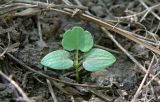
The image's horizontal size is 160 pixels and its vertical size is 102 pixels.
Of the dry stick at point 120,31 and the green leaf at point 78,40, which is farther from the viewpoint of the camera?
the dry stick at point 120,31

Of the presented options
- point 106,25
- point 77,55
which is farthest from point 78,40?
point 106,25

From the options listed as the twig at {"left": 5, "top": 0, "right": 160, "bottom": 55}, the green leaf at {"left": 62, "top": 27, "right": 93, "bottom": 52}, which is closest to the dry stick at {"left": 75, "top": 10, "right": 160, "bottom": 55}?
the twig at {"left": 5, "top": 0, "right": 160, "bottom": 55}

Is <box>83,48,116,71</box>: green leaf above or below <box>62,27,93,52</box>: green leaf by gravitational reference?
below

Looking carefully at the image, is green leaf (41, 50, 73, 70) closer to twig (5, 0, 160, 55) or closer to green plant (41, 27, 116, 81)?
green plant (41, 27, 116, 81)

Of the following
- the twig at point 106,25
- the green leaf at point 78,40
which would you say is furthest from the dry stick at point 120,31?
the green leaf at point 78,40

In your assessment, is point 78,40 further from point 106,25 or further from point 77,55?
point 106,25

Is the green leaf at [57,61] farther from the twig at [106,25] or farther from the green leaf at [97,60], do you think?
the twig at [106,25]
